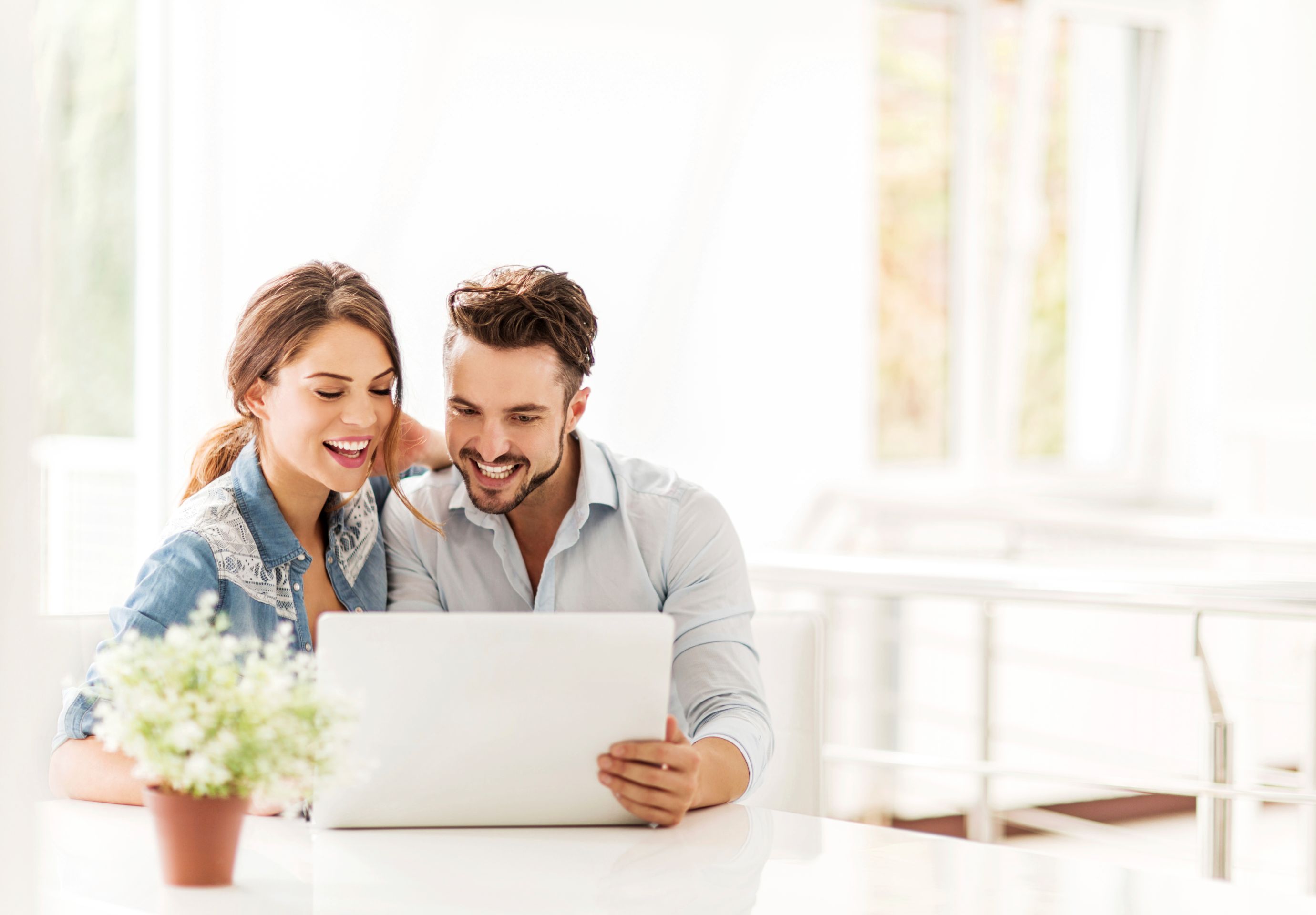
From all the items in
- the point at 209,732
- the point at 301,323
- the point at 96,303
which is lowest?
the point at 209,732

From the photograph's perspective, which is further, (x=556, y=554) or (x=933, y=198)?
(x=933, y=198)

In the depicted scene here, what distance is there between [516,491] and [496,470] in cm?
4

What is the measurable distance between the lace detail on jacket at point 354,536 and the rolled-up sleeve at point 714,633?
14.4 inches

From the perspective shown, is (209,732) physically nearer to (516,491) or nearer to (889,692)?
(516,491)

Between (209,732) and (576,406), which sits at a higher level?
(576,406)

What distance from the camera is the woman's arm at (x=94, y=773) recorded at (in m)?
1.31

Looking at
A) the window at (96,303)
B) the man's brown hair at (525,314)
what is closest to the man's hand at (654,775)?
the man's brown hair at (525,314)

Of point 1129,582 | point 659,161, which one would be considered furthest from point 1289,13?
point 1129,582

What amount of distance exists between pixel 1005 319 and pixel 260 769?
3655mm

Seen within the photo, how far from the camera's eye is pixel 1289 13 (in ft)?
13.1

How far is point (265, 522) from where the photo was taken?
1508 millimetres

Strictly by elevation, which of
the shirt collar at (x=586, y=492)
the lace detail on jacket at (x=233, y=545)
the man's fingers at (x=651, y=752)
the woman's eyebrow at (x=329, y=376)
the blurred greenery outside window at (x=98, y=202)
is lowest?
the man's fingers at (x=651, y=752)

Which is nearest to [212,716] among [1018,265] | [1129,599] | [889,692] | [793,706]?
[793,706]

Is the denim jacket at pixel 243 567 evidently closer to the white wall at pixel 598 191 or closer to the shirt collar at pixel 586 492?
the shirt collar at pixel 586 492
